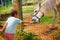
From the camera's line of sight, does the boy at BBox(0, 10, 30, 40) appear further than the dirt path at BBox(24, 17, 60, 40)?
No

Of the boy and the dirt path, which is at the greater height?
the boy

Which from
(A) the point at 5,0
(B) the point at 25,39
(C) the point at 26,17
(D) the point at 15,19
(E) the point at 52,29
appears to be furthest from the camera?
(A) the point at 5,0

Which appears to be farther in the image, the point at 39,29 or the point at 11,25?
the point at 39,29

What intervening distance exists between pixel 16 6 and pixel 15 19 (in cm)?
234

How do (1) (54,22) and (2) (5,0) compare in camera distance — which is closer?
(1) (54,22)

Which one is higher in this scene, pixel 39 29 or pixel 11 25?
pixel 11 25

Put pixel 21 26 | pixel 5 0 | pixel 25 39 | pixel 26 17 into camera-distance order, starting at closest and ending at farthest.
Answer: pixel 25 39 < pixel 21 26 < pixel 26 17 < pixel 5 0

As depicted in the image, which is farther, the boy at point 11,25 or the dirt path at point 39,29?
the dirt path at point 39,29

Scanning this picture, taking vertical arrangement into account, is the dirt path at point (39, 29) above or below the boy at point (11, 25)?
below

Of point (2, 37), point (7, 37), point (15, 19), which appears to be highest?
point (15, 19)

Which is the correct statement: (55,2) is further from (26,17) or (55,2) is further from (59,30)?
(26,17)

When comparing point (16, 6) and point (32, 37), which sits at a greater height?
point (16, 6)

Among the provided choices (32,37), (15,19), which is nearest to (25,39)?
(32,37)

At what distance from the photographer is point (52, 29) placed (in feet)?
24.9
